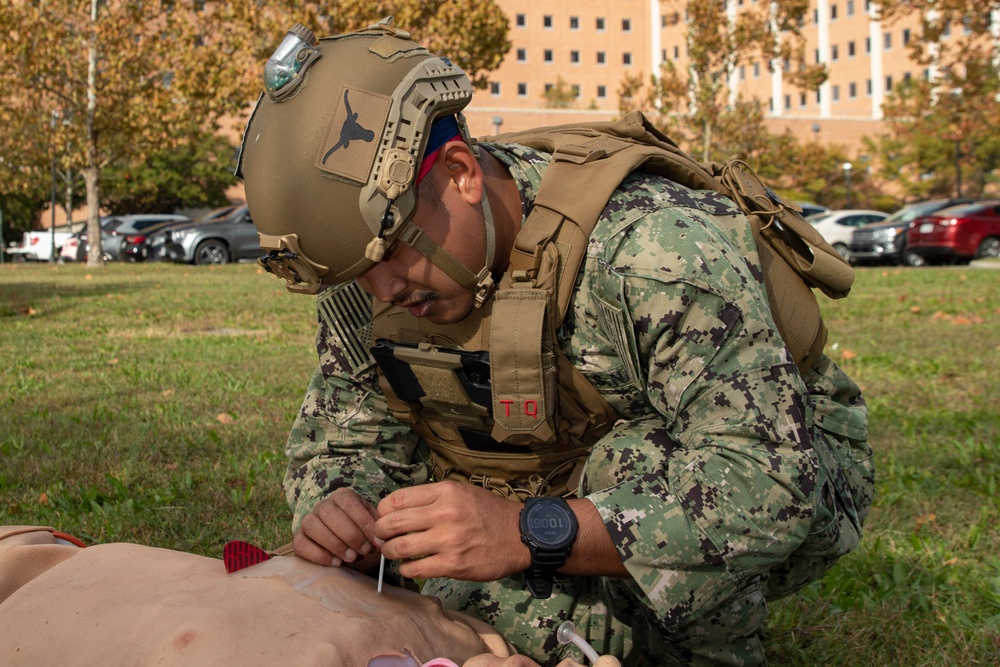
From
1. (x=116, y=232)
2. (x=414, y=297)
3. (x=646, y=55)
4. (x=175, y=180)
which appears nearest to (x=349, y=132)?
(x=414, y=297)

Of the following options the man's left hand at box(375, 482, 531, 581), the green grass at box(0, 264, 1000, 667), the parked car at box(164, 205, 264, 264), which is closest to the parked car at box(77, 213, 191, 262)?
the parked car at box(164, 205, 264, 264)

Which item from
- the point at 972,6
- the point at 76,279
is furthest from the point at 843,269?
the point at 972,6

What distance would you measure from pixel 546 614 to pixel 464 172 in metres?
1.02

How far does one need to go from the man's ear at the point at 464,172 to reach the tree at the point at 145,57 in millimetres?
16195

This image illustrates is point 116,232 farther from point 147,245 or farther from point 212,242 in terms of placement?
point 212,242

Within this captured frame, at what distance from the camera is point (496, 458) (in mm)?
2391

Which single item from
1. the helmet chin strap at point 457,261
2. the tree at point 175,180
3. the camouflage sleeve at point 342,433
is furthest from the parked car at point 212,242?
the helmet chin strap at point 457,261

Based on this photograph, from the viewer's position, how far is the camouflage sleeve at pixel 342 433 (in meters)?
2.43

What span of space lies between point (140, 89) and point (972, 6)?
1579 cm

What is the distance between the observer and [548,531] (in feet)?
5.97

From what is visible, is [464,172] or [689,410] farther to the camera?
[464,172]

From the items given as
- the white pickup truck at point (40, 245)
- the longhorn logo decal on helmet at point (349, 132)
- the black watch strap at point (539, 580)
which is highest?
the longhorn logo decal on helmet at point (349, 132)

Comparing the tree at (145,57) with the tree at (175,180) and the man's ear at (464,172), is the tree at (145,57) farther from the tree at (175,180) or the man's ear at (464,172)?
the man's ear at (464,172)

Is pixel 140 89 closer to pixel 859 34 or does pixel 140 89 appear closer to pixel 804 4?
pixel 804 4
